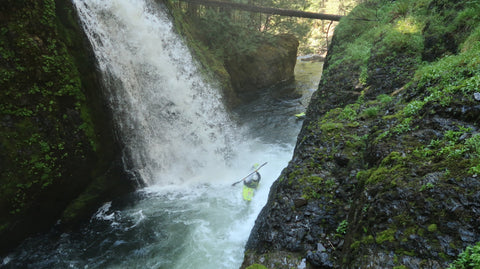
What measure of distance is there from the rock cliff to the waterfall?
20.7ft

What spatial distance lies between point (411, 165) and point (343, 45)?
9584 mm

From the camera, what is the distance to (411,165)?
337cm

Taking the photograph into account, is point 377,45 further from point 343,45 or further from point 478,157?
point 478,157

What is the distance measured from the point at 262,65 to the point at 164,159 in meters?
14.3

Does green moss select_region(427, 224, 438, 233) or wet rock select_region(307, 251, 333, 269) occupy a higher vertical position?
green moss select_region(427, 224, 438, 233)

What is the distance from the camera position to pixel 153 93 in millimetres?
11117

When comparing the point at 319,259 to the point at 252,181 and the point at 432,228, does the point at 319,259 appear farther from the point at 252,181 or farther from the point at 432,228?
the point at 252,181

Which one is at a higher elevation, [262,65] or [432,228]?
[262,65]

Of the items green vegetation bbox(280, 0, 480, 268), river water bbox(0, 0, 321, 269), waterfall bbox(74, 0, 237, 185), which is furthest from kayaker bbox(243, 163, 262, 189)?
green vegetation bbox(280, 0, 480, 268)

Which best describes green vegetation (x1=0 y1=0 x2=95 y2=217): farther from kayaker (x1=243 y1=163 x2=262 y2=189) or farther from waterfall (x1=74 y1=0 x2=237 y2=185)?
kayaker (x1=243 y1=163 x2=262 y2=189)

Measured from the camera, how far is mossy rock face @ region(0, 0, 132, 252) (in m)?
6.24

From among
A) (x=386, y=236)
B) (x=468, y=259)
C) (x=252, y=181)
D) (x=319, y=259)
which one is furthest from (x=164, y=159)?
(x=468, y=259)

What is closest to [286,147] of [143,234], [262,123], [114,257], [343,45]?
[262,123]

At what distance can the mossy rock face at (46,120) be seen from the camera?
624 cm
